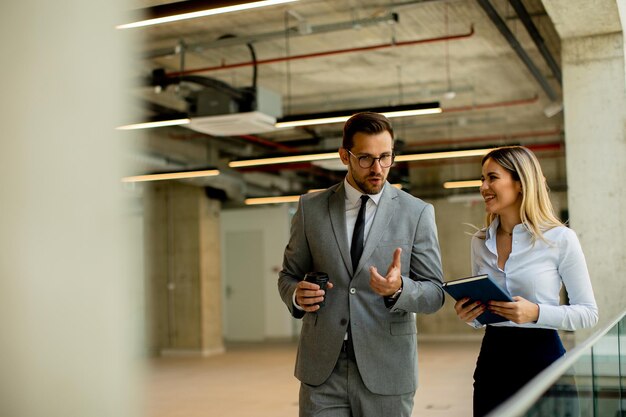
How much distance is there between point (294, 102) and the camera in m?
12.5

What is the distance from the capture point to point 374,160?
2.24m

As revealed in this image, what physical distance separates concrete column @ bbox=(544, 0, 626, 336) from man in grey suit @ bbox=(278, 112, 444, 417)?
4.48m

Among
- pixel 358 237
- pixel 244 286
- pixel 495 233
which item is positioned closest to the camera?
pixel 358 237

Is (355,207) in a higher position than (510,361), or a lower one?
higher

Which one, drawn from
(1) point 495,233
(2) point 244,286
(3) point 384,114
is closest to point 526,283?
(1) point 495,233

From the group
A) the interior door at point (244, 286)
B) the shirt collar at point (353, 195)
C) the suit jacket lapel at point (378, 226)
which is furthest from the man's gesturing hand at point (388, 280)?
the interior door at point (244, 286)

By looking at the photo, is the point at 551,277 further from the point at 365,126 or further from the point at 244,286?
the point at 244,286

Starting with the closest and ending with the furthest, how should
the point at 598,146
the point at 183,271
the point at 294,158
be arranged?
1. the point at 598,146
2. the point at 294,158
3. the point at 183,271

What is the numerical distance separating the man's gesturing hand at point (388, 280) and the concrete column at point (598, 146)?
4.68 metres

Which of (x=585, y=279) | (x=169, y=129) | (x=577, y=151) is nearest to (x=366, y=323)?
(x=585, y=279)

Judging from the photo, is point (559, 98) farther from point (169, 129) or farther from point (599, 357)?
point (599, 357)

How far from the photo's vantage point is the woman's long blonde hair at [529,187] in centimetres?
245

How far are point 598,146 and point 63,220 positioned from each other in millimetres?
6280

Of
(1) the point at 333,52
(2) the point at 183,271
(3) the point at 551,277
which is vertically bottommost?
(2) the point at 183,271
